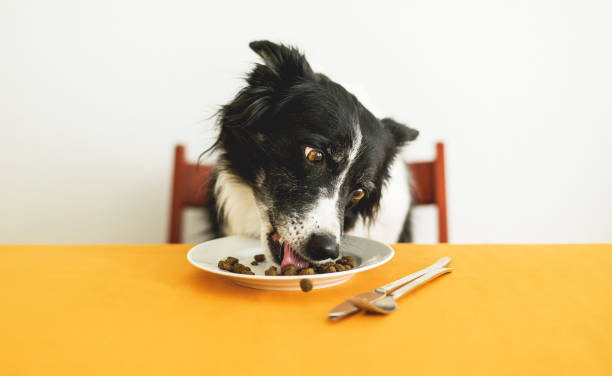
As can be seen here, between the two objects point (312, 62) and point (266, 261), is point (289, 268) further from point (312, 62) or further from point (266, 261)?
point (312, 62)

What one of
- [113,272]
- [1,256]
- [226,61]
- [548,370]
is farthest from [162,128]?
[548,370]

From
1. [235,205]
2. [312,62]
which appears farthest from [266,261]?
[312,62]

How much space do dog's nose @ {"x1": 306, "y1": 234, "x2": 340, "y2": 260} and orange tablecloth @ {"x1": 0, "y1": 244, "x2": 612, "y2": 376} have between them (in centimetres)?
13

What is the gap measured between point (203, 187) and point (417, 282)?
1571 mm

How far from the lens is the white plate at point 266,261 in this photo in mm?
754

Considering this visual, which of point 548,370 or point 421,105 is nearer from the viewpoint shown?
point 548,370

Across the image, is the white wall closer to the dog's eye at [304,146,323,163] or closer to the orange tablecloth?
the dog's eye at [304,146,323,163]

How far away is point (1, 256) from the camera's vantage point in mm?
1052

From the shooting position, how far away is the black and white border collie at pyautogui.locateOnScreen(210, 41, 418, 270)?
1159 mm

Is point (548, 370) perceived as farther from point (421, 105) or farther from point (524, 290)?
point (421, 105)

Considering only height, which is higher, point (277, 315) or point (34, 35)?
point (34, 35)

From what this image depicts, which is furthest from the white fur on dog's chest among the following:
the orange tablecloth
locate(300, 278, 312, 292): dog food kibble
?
locate(300, 278, 312, 292): dog food kibble

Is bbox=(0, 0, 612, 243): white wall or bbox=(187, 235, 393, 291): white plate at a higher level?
bbox=(0, 0, 612, 243): white wall

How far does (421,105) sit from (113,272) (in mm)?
2161
